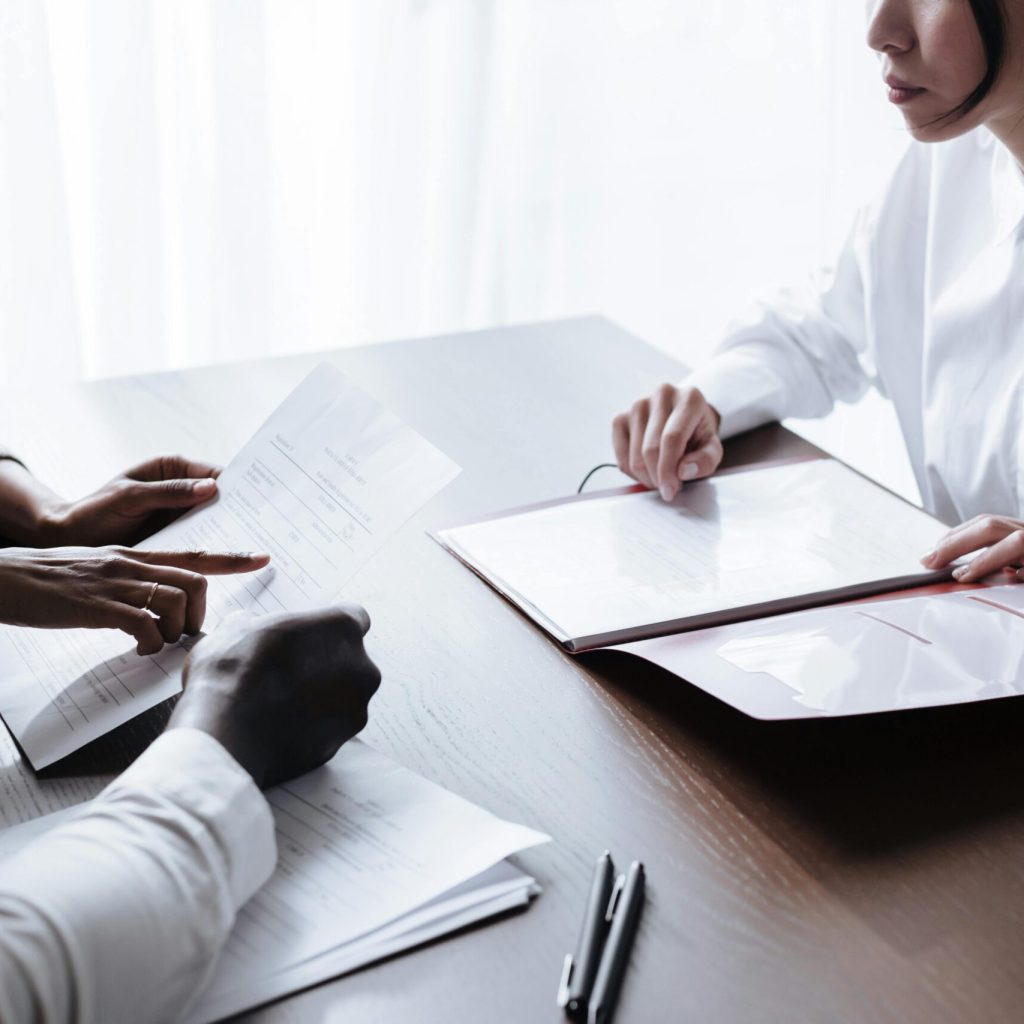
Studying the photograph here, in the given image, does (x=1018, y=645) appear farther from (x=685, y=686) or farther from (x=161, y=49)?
(x=161, y=49)

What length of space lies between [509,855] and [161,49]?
1.99 m

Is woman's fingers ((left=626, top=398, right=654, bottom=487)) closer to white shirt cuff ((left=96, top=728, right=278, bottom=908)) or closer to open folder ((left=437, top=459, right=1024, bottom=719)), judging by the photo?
open folder ((left=437, top=459, right=1024, bottom=719))

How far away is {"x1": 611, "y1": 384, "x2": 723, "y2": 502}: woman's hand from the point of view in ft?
3.73

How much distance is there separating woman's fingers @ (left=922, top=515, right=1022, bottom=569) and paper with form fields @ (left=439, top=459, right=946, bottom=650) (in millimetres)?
17

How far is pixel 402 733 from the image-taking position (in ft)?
2.58

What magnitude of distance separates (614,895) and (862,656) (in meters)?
0.28

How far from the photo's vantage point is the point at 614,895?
2.09 feet

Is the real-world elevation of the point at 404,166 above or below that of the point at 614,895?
above

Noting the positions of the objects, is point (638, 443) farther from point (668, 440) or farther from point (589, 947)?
point (589, 947)

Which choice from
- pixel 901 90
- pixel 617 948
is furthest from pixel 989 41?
pixel 617 948

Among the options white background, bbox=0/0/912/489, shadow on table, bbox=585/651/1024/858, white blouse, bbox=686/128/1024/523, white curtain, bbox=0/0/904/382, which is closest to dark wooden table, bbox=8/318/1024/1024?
shadow on table, bbox=585/651/1024/858

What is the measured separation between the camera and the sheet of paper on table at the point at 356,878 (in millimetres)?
597

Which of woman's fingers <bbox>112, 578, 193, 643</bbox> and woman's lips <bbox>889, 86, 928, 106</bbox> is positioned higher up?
woman's lips <bbox>889, 86, 928, 106</bbox>

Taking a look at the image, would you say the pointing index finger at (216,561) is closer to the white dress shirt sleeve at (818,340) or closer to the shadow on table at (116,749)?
the shadow on table at (116,749)
